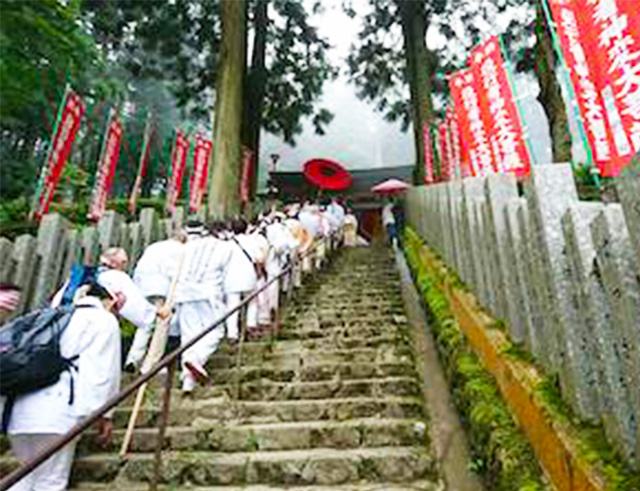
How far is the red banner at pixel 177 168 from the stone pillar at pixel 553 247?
8.98 m

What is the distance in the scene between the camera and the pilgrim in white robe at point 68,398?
3221 mm

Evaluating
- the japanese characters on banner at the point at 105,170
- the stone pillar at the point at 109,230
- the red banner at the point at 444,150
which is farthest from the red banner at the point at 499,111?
the japanese characters on banner at the point at 105,170

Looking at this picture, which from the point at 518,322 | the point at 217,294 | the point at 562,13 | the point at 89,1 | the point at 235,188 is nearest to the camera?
the point at 518,322

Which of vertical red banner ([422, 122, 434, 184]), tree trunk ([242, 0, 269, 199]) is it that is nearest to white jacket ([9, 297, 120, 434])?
vertical red banner ([422, 122, 434, 184])

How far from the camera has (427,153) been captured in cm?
1520

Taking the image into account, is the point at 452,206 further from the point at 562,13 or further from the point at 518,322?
the point at 518,322

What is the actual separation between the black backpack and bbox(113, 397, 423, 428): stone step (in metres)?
1.35

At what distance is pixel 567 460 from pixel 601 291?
2.09 ft

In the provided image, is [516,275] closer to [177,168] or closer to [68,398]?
[68,398]

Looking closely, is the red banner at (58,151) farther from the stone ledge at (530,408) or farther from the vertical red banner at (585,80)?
the vertical red banner at (585,80)

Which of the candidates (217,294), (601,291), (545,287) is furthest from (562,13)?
(217,294)

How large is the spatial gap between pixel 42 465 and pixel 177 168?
8753 millimetres

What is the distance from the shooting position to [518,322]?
127 inches

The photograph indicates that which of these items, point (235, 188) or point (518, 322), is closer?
point (518, 322)
